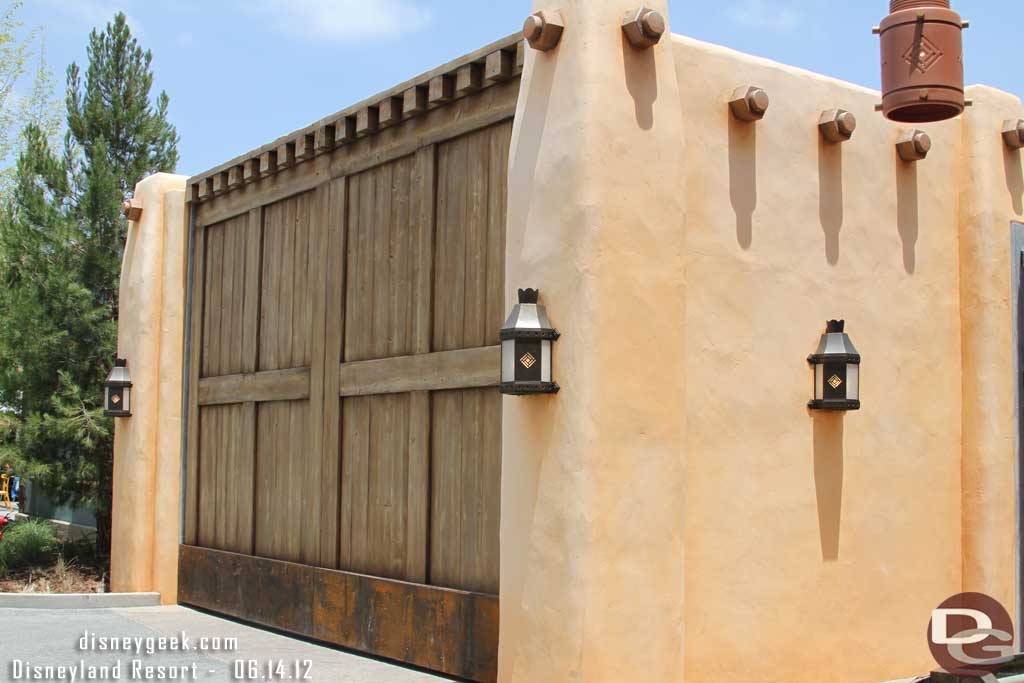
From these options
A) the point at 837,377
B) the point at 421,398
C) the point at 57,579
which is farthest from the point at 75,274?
the point at 837,377

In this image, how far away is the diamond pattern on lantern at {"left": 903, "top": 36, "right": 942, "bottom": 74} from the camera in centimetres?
678

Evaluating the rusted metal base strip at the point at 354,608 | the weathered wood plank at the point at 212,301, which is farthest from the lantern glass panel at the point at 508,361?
the weathered wood plank at the point at 212,301

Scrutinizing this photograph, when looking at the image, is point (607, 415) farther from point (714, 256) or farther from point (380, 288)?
point (380, 288)

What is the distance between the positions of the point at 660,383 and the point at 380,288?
115 inches

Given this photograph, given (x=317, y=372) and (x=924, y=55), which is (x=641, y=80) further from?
(x=317, y=372)

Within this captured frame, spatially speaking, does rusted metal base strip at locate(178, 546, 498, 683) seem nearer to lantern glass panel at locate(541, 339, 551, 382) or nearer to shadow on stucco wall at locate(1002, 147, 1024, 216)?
lantern glass panel at locate(541, 339, 551, 382)

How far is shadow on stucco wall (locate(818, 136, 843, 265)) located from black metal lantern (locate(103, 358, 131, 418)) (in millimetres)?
6990

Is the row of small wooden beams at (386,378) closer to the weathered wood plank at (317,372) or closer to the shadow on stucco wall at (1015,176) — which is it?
the weathered wood plank at (317,372)

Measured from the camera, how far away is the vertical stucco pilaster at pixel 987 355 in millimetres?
7992

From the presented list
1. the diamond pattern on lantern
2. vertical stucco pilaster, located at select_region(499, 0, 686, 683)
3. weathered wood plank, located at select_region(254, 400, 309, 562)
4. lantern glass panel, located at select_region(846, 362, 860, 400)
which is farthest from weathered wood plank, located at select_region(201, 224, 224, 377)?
the diamond pattern on lantern

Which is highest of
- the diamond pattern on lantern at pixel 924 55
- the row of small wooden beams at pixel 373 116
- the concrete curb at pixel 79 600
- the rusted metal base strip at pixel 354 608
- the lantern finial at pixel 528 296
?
the row of small wooden beams at pixel 373 116

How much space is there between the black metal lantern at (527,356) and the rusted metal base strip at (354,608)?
1.63 metres

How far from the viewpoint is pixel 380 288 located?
28.2 feet

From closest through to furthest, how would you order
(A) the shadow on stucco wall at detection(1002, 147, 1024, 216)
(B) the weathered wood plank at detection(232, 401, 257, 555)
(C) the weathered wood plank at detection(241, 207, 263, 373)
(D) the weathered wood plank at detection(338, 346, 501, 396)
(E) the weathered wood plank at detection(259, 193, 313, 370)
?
(D) the weathered wood plank at detection(338, 346, 501, 396) → (A) the shadow on stucco wall at detection(1002, 147, 1024, 216) → (E) the weathered wood plank at detection(259, 193, 313, 370) → (B) the weathered wood plank at detection(232, 401, 257, 555) → (C) the weathered wood plank at detection(241, 207, 263, 373)
